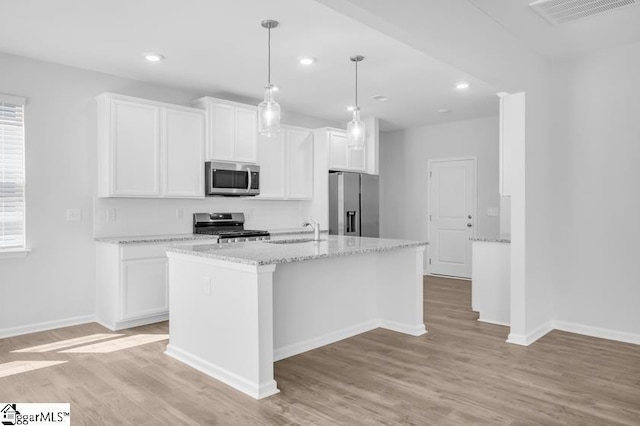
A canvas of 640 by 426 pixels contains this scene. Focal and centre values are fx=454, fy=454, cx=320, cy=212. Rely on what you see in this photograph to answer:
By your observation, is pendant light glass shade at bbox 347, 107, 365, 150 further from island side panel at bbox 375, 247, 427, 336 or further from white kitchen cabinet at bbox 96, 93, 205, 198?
white kitchen cabinet at bbox 96, 93, 205, 198

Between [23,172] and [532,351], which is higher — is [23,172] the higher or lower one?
the higher one

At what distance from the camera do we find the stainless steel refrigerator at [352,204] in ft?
20.7

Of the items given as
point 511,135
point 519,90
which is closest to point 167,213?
point 511,135

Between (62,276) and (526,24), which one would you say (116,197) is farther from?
(526,24)

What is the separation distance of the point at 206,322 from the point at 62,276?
7.02 ft

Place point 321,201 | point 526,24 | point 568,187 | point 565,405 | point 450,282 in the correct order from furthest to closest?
point 450,282 < point 321,201 < point 568,187 < point 526,24 < point 565,405

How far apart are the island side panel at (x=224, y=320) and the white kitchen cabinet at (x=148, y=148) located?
147 cm

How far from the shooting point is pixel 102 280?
176 inches

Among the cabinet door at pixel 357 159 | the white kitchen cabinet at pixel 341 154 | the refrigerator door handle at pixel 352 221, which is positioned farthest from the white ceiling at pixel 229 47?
the refrigerator door handle at pixel 352 221

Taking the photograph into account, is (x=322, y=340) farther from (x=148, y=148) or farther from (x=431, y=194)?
(x=431, y=194)

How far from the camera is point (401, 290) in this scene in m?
4.07

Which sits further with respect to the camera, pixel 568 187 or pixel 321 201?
pixel 321 201

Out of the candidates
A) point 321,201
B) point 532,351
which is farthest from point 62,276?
point 532,351

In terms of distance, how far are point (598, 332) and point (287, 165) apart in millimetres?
3920
